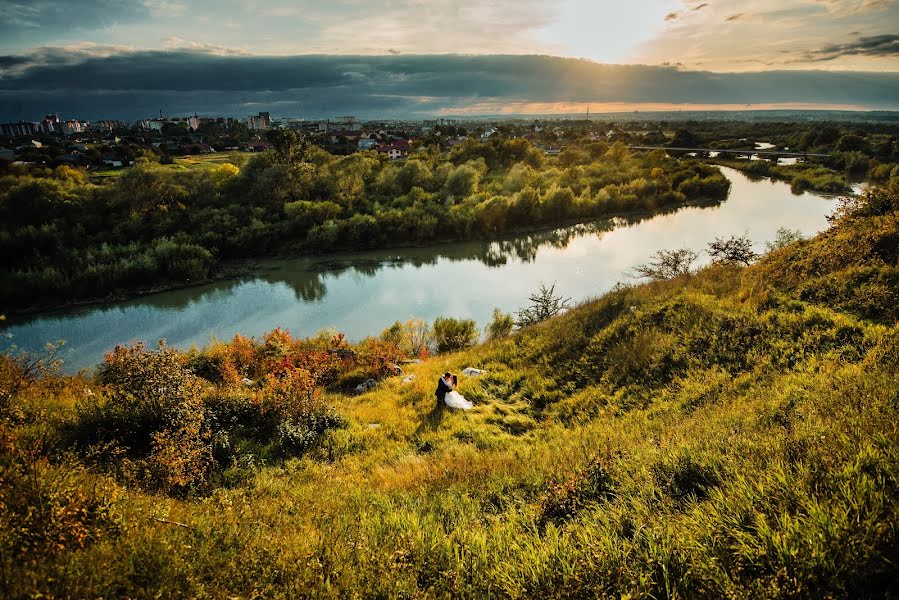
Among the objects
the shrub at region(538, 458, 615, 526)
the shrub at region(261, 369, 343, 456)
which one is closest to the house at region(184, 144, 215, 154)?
the shrub at region(261, 369, 343, 456)

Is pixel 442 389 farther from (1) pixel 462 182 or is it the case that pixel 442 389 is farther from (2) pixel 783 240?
(1) pixel 462 182

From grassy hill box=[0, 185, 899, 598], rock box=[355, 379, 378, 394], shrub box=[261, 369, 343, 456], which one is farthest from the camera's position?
rock box=[355, 379, 378, 394]

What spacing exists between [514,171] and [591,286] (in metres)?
28.5

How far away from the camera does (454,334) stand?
18016 millimetres

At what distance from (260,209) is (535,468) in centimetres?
3862

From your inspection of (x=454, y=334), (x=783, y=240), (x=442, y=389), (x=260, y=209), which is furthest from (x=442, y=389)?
(x=260, y=209)

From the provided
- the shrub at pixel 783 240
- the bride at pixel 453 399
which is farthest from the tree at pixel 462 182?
the bride at pixel 453 399

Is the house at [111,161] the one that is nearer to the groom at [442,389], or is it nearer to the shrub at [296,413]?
the shrub at [296,413]

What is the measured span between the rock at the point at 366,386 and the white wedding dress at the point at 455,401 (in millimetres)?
3294

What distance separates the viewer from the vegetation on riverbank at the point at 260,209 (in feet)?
87.5

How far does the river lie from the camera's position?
20.9 metres

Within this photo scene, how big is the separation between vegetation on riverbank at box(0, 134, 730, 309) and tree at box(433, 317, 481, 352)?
1959 cm

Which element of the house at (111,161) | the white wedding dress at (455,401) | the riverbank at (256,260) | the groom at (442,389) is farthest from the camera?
the house at (111,161)

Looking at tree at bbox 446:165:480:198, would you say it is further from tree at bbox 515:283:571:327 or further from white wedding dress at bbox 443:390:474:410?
white wedding dress at bbox 443:390:474:410
